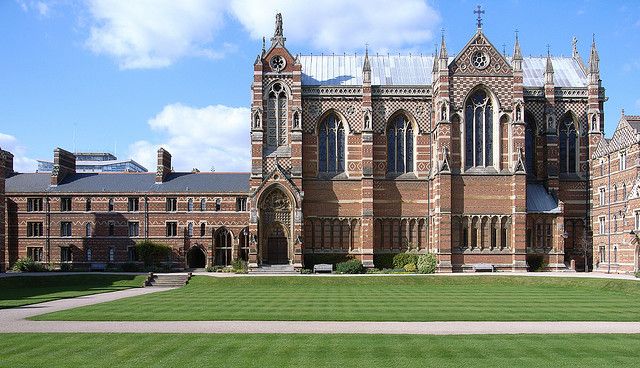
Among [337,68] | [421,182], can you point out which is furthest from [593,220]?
[337,68]

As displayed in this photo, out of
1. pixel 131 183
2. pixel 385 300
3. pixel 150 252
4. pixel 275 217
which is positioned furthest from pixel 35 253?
pixel 385 300

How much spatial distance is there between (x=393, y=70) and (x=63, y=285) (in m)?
37.3

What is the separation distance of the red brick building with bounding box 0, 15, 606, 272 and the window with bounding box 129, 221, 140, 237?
15.6 meters

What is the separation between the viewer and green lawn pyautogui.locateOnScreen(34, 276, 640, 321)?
27.5 metres

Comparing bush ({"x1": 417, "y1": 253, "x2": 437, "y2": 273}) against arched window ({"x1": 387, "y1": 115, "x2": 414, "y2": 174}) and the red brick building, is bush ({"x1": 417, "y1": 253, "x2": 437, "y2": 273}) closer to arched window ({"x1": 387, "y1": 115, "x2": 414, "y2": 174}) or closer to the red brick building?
the red brick building

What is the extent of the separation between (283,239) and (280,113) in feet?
39.5

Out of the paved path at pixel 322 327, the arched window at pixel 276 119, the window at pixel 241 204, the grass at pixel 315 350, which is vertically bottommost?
the paved path at pixel 322 327

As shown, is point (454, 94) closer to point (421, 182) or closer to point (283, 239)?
point (421, 182)

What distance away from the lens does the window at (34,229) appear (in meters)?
70.0

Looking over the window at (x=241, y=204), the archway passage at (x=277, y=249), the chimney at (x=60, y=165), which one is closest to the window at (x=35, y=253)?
the chimney at (x=60, y=165)

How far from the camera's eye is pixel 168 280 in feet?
166

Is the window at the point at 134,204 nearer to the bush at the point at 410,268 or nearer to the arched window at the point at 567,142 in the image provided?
the bush at the point at 410,268

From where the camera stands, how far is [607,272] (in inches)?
2219

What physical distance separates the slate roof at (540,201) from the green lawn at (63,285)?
3538 centimetres
